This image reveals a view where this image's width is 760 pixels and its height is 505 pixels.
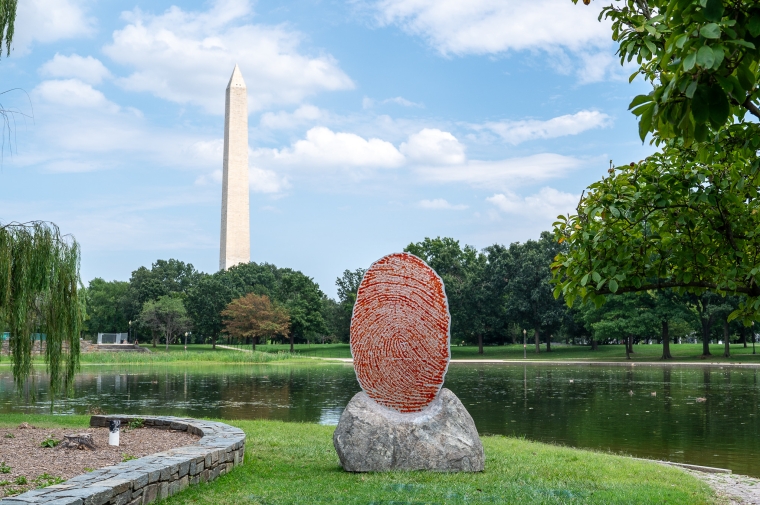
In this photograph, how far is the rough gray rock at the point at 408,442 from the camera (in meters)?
8.44

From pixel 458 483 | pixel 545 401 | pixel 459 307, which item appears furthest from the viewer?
pixel 459 307

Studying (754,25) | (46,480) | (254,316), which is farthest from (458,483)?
(254,316)

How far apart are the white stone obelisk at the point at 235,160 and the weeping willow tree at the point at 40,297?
45.1 meters

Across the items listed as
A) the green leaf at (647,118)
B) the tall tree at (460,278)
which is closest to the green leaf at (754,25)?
the green leaf at (647,118)

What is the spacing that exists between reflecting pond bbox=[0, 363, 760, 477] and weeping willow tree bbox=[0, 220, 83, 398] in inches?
287

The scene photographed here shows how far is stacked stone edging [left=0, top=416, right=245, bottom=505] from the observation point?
5211mm

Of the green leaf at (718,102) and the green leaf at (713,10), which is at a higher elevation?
the green leaf at (713,10)

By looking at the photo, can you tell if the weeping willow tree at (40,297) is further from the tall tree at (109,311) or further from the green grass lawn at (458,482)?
the tall tree at (109,311)

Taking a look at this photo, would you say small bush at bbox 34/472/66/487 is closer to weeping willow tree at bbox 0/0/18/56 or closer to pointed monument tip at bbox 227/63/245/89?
weeping willow tree at bbox 0/0/18/56

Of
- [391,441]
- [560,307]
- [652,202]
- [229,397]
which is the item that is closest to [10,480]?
[391,441]

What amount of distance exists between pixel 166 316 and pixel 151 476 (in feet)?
201

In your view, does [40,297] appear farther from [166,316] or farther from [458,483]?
[166,316]

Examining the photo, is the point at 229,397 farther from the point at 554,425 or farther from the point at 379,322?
the point at 379,322

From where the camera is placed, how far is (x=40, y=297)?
10.6m
